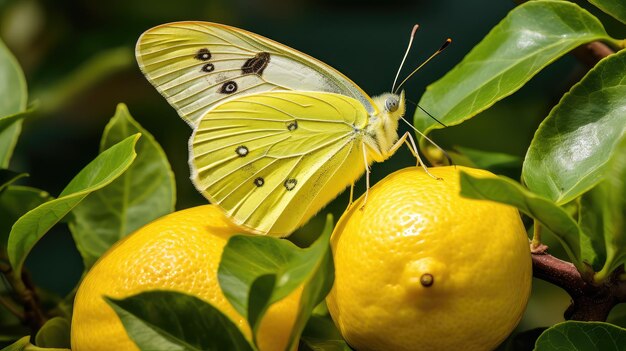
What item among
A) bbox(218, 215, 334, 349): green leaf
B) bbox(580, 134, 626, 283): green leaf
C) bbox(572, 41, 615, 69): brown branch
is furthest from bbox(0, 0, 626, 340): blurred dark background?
bbox(218, 215, 334, 349): green leaf

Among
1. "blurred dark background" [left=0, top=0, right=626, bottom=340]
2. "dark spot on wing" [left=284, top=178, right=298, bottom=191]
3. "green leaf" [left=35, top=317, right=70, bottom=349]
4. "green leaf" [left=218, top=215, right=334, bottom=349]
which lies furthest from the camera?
"blurred dark background" [left=0, top=0, right=626, bottom=340]

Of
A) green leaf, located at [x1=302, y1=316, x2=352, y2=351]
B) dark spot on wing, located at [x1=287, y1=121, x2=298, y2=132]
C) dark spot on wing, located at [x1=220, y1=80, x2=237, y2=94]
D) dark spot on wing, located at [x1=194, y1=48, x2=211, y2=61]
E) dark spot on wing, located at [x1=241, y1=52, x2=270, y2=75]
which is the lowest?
green leaf, located at [x1=302, y1=316, x2=352, y2=351]

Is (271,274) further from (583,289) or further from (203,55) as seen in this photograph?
(203,55)

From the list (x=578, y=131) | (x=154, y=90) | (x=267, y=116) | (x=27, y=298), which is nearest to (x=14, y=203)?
(x=27, y=298)

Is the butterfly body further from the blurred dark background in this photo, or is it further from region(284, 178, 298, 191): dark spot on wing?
the blurred dark background

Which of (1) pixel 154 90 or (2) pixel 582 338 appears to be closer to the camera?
(2) pixel 582 338

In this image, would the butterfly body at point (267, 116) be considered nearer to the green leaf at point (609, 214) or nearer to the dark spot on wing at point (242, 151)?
the dark spot on wing at point (242, 151)

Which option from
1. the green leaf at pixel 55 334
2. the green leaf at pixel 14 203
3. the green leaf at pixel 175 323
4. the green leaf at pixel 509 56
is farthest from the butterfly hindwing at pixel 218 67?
the green leaf at pixel 175 323
